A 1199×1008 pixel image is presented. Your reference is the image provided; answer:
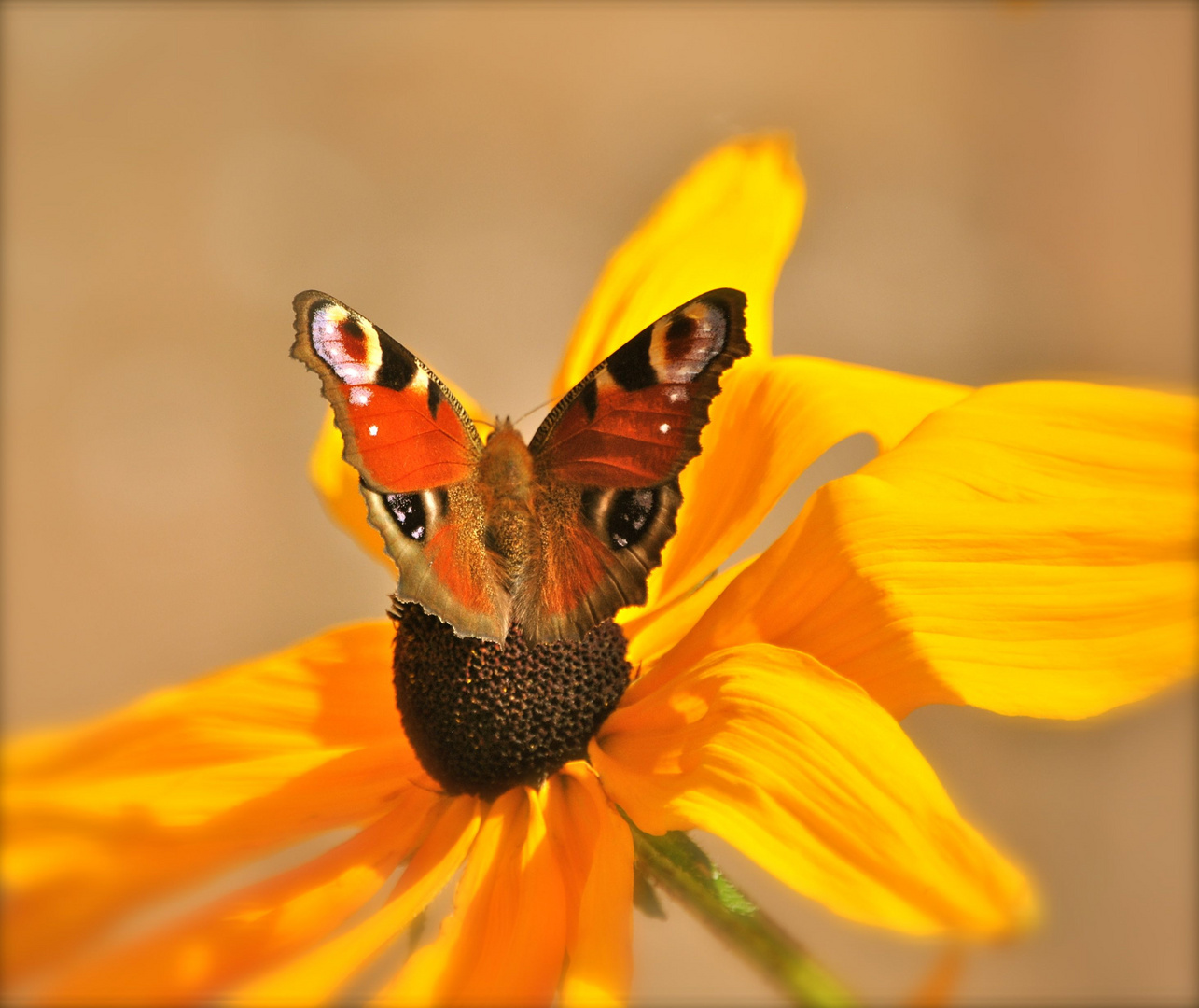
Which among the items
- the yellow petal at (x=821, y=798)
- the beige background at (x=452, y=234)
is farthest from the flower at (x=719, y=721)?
the beige background at (x=452, y=234)

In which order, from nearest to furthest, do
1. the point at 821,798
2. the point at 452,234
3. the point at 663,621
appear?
the point at 821,798 < the point at 663,621 < the point at 452,234

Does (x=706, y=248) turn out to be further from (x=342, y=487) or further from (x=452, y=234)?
(x=452, y=234)

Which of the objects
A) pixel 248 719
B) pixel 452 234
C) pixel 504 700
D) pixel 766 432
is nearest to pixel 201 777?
pixel 248 719

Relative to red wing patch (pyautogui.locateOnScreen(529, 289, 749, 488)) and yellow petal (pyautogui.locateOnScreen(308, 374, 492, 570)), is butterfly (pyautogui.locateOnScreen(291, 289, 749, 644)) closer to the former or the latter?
red wing patch (pyautogui.locateOnScreen(529, 289, 749, 488))

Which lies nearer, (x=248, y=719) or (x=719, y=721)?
(x=719, y=721)

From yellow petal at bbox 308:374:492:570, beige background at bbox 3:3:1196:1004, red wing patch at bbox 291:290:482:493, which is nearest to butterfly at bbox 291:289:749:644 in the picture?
red wing patch at bbox 291:290:482:493

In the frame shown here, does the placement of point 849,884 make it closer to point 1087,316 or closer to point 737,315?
point 737,315

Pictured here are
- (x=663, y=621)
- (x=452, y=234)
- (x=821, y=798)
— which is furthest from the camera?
(x=452, y=234)

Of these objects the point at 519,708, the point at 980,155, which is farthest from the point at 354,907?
the point at 980,155
